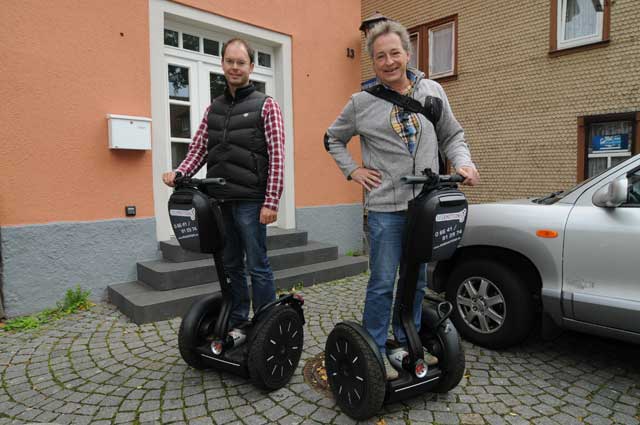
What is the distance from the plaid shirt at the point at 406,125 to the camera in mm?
2324

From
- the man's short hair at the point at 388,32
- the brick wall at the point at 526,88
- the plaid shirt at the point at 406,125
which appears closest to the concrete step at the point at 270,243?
the plaid shirt at the point at 406,125

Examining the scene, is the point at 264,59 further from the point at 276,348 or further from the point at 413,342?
the point at 413,342

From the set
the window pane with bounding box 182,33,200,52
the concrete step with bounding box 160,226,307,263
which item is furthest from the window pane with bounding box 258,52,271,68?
the concrete step with bounding box 160,226,307,263

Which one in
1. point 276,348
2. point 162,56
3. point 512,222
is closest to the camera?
point 276,348

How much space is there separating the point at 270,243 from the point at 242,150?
311 centimetres

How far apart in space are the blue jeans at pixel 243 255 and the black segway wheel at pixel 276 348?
27cm

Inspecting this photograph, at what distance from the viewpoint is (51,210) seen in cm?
445

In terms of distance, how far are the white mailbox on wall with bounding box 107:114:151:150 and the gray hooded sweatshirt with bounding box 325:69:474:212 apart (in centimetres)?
329

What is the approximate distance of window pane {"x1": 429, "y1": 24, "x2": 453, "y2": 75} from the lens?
32.0 feet

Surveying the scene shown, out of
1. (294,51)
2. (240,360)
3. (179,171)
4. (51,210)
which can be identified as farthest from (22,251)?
(294,51)

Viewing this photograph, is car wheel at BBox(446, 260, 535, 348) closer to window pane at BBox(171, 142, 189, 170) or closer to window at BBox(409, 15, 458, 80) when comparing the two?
window pane at BBox(171, 142, 189, 170)

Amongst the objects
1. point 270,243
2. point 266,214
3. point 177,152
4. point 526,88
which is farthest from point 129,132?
point 526,88

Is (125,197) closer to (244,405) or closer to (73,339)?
(73,339)

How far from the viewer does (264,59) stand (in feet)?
22.0
